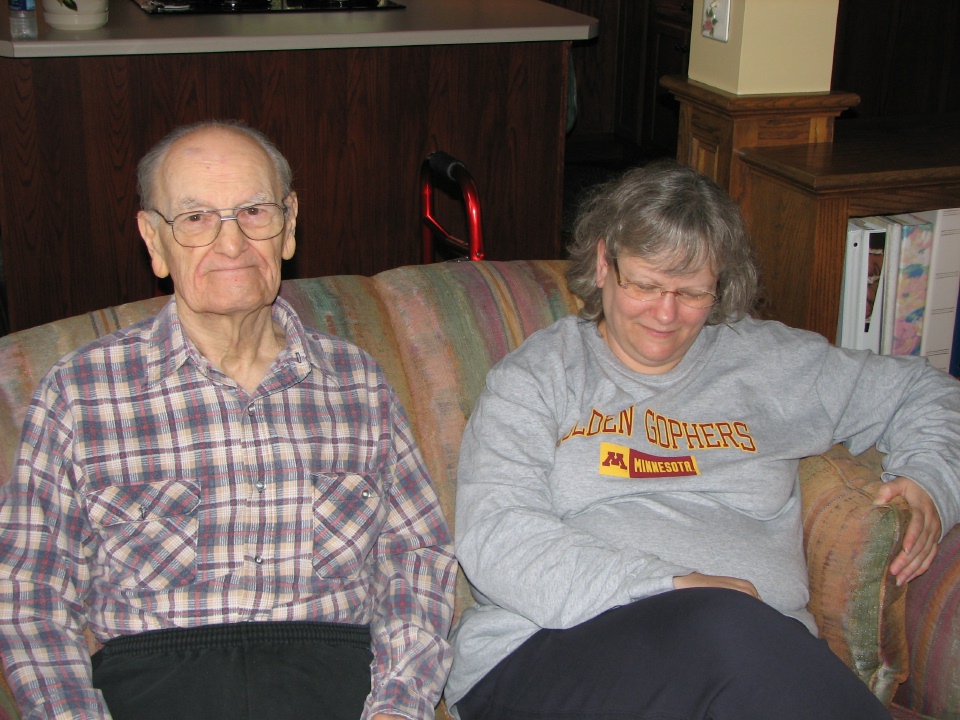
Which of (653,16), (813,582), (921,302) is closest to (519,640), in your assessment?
(813,582)

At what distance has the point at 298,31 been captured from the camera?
3.41 metres

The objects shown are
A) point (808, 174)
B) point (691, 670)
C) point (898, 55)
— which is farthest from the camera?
point (898, 55)

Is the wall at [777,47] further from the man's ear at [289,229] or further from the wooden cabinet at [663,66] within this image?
the wooden cabinet at [663,66]

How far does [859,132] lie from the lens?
2551 millimetres

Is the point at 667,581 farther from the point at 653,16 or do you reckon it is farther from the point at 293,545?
the point at 653,16

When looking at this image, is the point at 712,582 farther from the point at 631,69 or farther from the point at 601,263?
the point at 631,69

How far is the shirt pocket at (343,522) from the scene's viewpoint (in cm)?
146

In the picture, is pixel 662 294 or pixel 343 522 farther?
pixel 662 294

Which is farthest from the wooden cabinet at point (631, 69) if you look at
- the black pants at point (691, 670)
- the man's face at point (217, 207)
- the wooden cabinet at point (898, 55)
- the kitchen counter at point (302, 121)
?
the black pants at point (691, 670)

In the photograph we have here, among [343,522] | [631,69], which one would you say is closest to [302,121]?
[343,522]

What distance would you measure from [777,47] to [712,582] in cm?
148

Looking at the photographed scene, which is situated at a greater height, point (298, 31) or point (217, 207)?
point (298, 31)

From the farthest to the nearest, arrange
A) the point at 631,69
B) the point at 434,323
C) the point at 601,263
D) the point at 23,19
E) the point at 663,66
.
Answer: the point at 631,69
the point at 663,66
the point at 23,19
the point at 434,323
the point at 601,263

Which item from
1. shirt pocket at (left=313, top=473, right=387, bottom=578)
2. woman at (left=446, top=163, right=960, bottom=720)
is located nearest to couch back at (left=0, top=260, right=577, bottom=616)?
woman at (left=446, top=163, right=960, bottom=720)
